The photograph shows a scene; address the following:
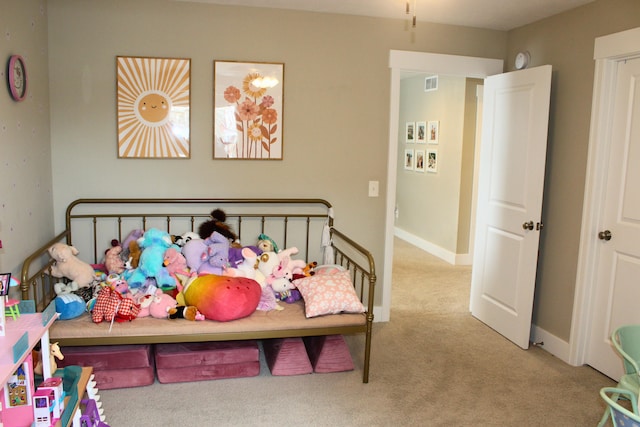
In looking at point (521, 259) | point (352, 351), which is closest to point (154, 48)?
point (352, 351)

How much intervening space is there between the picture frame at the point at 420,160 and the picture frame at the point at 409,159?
13 cm

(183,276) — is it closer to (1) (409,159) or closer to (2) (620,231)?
(2) (620,231)

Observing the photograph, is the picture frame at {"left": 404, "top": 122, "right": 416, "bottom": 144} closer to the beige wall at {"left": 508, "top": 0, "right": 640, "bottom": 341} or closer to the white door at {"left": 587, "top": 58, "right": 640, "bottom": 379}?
the beige wall at {"left": 508, "top": 0, "right": 640, "bottom": 341}

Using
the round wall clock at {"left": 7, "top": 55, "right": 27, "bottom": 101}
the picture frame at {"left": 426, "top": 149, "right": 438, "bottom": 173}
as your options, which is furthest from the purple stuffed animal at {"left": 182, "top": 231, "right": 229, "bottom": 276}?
the picture frame at {"left": 426, "top": 149, "right": 438, "bottom": 173}

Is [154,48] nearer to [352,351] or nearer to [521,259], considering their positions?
[352,351]

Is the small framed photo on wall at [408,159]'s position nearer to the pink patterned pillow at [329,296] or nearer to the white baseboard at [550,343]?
the white baseboard at [550,343]

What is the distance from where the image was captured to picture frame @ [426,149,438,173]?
21.6 feet

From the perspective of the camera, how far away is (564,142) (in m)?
3.40

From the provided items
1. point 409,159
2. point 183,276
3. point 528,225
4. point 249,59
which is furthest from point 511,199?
point 409,159

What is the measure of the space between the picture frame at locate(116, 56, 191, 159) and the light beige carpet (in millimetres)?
1536

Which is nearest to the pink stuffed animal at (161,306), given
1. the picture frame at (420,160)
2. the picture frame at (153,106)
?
the picture frame at (153,106)

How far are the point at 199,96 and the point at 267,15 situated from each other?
71 centimetres

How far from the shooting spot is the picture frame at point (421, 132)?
22.5 ft

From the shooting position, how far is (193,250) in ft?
10.4
